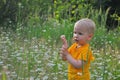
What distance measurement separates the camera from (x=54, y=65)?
438cm

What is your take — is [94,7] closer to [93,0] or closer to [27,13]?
[93,0]

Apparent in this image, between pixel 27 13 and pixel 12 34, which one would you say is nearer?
pixel 12 34

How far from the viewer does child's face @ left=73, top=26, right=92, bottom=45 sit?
3.81 m

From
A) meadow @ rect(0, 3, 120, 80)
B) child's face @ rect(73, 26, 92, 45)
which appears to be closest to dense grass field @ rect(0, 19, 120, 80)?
meadow @ rect(0, 3, 120, 80)

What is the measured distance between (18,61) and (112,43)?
2964 millimetres

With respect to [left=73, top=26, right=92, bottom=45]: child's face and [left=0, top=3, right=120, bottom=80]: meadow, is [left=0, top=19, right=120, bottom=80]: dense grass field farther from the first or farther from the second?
[left=73, top=26, right=92, bottom=45]: child's face

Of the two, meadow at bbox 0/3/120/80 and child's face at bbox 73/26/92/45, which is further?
meadow at bbox 0/3/120/80

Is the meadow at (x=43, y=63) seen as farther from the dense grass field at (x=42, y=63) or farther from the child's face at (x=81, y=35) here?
the child's face at (x=81, y=35)

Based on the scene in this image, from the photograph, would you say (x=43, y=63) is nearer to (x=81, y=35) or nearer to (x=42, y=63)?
(x=42, y=63)

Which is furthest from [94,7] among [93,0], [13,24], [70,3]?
[13,24]

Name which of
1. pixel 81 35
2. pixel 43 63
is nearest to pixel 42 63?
pixel 43 63

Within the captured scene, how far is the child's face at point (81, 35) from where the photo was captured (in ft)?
12.5

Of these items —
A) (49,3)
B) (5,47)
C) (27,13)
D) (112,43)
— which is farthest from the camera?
(49,3)

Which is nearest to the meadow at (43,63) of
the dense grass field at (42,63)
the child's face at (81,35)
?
the dense grass field at (42,63)
